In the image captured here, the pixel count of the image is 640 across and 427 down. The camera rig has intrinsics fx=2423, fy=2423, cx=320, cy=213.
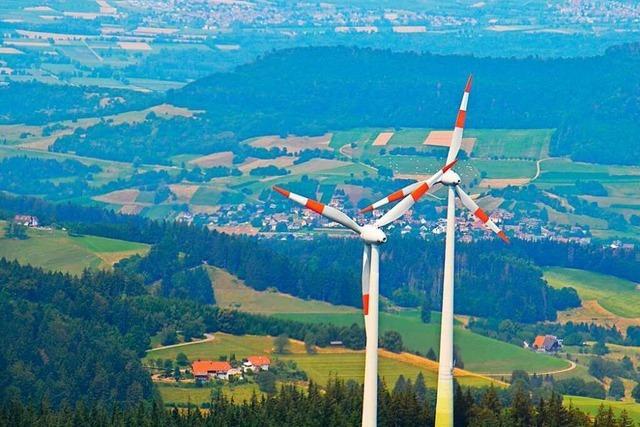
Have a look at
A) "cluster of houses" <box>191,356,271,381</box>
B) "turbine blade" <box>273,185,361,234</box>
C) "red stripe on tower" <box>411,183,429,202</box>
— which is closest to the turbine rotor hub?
"red stripe on tower" <box>411,183,429,202</box>

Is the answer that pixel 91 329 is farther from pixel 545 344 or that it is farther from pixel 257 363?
Result: pixel 545 344

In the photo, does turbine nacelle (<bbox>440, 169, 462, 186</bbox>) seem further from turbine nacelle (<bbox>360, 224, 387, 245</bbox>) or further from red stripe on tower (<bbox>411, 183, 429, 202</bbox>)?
turbine nacelle (<bbox>360, 224, 387, 245</bbox>)

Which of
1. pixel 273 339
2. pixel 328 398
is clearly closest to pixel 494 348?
pixel 273 339

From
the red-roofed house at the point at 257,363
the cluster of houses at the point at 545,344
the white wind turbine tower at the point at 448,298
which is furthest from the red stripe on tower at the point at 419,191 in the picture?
the cluster of houses at the point at 545,344

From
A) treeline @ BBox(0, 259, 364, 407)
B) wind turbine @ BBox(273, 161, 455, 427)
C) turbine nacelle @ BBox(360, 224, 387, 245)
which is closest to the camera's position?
turbine nacelle @ BBox(360, 224, 387, 245)

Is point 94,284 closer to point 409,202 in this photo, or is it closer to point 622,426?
point 622,426

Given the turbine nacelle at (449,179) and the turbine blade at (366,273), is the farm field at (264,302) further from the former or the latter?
the turbine blade at (366,273)
